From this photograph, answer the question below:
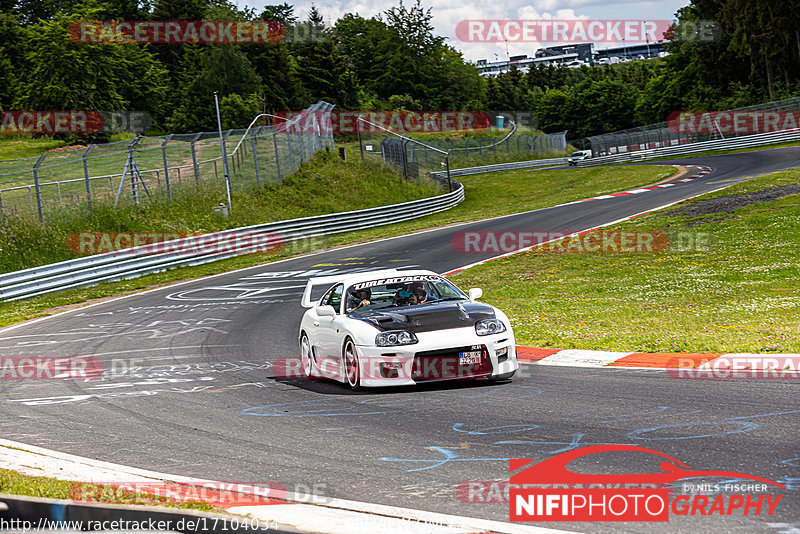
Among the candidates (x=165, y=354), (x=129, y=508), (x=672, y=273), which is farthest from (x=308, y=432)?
(x=672, y=273)

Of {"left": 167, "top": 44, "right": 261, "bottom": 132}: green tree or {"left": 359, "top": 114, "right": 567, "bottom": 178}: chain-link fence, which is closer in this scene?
{"left": 359, "top": 114, "right": 567, "bottom": 178}: chain-link fence

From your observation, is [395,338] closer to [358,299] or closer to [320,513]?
[358,299]

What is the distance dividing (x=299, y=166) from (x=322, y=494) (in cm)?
3718

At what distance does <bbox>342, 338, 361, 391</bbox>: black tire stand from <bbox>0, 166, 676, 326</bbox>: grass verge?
41.7 feet

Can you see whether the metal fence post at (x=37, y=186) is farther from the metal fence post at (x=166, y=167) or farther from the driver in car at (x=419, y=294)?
the driver in car at (x=419, y=294)

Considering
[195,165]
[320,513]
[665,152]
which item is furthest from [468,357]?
[665,152]

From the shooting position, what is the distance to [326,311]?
10.2 metres

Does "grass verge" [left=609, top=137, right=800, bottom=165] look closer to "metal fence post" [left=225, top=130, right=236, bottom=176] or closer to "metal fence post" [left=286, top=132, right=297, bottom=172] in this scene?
"metal fence post" [left=286, top=132, right=297, bottom=172]

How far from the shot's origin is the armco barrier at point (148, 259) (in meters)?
23.6

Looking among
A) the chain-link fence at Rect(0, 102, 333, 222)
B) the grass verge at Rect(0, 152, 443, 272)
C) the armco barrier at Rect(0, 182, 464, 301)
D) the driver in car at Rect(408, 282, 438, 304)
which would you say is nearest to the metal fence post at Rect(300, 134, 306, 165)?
the chain-link fence at Rect(0, 102, 333, 222)

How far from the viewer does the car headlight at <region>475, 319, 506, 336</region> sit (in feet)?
29.5

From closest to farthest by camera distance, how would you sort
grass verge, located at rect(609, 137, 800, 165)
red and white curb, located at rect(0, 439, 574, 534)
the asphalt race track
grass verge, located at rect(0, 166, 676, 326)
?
red and white curb, located at rect(0, 439, 574, 534) → the asphalt race track → grass verge, located at rect(0, 166, 676, 326) → grass verge, located at rect(609, 137, 800, 165)

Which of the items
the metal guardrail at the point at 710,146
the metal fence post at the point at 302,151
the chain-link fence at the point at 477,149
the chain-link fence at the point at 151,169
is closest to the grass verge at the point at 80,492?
the chain-link fence at the point at 151,169

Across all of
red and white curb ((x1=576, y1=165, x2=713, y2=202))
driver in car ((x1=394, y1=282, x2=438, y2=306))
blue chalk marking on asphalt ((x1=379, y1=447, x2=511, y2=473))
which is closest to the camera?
blue chalk marking on asphalt ((x1=379, y1=447, x2=511, y2=473))
